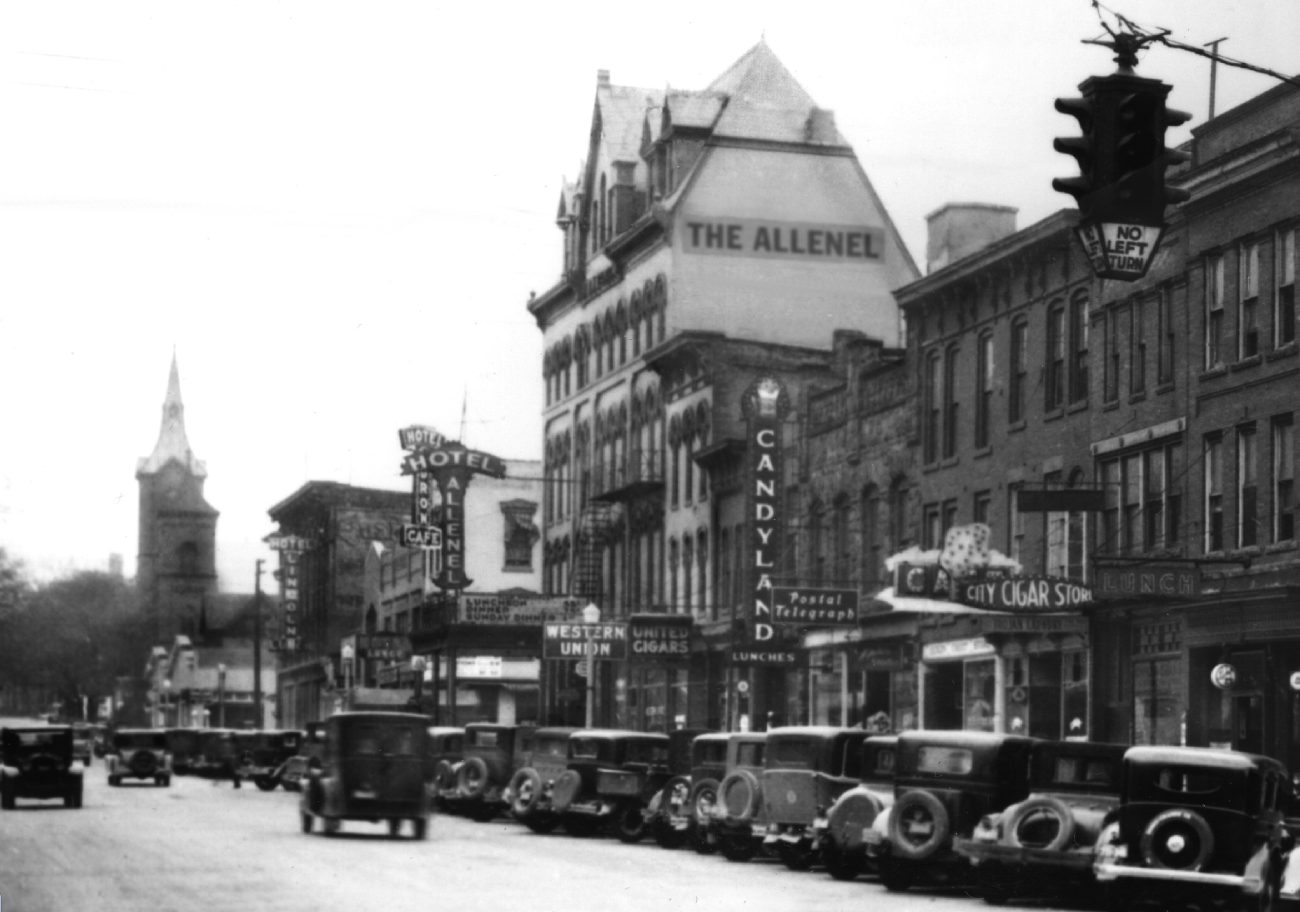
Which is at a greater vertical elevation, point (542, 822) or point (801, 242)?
point (801, 242)

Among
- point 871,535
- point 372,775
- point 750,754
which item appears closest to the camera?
point 750,754

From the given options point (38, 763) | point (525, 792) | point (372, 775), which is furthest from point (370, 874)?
point (38, 763)

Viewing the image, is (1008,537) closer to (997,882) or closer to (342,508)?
(997,882)

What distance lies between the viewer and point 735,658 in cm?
5266

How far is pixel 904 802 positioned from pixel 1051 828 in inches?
106

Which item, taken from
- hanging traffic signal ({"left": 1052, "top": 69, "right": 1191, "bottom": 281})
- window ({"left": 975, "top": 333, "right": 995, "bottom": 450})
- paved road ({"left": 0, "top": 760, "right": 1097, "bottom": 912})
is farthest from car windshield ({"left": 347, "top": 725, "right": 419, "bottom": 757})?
hanging traffic signal ({"left": 1052, "top": 69, "right": 1191, "bottom": 281})

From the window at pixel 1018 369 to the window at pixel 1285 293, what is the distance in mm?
8898

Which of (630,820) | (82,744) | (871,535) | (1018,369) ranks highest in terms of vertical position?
(1018,369)

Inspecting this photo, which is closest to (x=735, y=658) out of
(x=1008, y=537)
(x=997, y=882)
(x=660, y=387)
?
(x=1008, y=537)

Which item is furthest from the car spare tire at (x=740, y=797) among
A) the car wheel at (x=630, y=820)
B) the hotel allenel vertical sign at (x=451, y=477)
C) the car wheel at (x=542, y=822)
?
the hotel allenel vertical sign at (x=451, y=477)

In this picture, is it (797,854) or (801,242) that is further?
(801,242)

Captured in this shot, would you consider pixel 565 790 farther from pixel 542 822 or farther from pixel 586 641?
pixel 586 641

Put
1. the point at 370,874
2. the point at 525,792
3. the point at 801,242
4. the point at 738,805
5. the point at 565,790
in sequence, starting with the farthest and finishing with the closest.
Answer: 1. the point at 801,242
2. the point at 525,792
3. the point at 565,790
4. the point at 738,805
5. the point at 370,874

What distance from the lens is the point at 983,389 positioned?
46.4 metres
